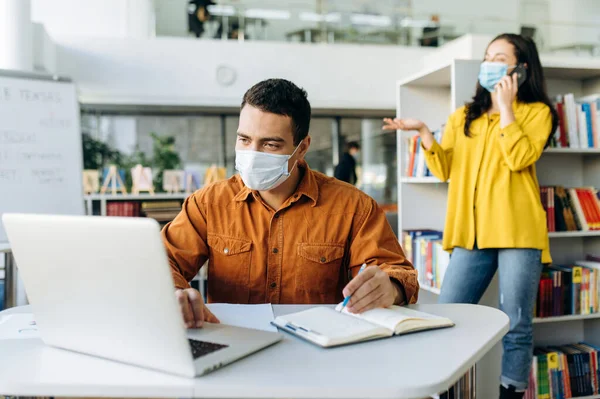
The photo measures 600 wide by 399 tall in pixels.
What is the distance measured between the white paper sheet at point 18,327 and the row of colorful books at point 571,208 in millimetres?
2371

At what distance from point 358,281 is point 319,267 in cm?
40

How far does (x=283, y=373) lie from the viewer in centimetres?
93

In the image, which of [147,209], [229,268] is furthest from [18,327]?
[147,209]

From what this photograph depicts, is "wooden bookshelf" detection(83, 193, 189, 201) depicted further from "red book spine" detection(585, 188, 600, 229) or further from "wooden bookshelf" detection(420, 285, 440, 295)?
"red book spine" detection(585, 188, 600, 229)

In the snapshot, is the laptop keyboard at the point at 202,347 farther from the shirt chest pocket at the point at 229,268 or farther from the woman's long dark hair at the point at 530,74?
the woman's long dark hair at the point at 530,74

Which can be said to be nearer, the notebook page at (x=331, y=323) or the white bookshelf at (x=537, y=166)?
the notebook page at (x=331, y=323)

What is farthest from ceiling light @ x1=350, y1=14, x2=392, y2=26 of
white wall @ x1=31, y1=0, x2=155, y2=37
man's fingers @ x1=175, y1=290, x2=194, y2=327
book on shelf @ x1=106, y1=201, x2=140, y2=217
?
man's fingers @ x1=175, y1=290, x2=194, y2=327

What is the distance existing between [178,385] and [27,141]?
2248 mm

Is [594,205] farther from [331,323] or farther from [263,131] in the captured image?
[331,323]

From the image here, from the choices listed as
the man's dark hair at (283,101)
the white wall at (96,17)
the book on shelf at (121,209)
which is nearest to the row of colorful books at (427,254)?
the man's dark hair at (283,101)

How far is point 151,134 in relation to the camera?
7.74 m

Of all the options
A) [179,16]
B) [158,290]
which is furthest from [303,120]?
[179,16]

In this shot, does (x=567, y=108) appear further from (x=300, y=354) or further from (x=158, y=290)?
(x=158, y=290)

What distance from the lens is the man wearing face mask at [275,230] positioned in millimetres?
1623
